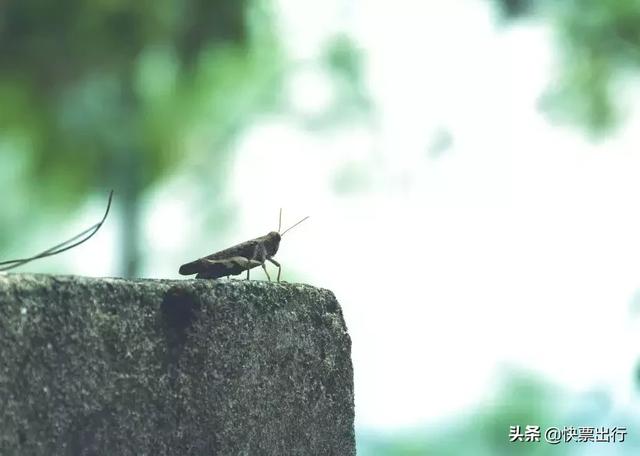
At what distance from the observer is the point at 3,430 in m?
1.07

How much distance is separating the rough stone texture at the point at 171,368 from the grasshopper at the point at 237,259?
6cm

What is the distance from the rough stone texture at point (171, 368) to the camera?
111cm

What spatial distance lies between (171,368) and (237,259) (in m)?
0.30

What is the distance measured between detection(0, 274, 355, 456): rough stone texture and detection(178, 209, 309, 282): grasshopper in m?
0.06

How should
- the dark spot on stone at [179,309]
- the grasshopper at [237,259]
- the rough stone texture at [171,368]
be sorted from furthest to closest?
the grasshopper at [237,259]
the dark spot on stone at [179,309]
the rough stone texture at [171,368]

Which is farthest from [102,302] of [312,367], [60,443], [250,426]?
[312,367]

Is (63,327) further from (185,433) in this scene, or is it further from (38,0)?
(38,0)

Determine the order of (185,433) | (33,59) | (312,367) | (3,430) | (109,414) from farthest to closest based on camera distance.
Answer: (33,59) < (312,367) < (185,433) < (109,414) < (3,430)

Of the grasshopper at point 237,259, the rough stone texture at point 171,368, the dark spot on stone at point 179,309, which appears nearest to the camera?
the rough stone texture at point 171,368

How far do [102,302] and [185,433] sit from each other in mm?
227

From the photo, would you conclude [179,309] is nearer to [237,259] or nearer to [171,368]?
[171,368]

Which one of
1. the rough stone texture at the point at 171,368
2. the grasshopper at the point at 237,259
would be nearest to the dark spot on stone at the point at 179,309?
the rough stone texture at the point at 171,368

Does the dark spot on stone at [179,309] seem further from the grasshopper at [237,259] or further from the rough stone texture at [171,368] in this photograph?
the grasshopper at [237,259]

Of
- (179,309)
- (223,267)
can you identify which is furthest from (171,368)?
(223,267)
